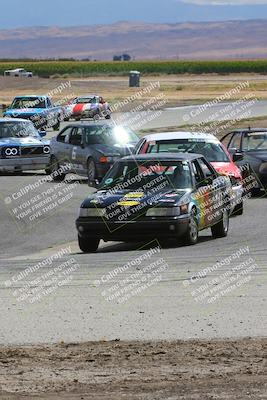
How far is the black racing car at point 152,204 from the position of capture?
1588cm

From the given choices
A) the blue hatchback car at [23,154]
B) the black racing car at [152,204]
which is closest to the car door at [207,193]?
the black racing car at [152,204]

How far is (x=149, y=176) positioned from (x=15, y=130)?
51.0 feet

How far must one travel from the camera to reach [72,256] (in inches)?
606

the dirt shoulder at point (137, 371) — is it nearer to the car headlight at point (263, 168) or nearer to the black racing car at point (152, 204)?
the black racing car at point (152, 204)

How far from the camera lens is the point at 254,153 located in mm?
24750

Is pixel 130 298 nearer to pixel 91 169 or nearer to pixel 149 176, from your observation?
pixel 149 176

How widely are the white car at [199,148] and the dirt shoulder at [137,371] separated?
11.8 meters

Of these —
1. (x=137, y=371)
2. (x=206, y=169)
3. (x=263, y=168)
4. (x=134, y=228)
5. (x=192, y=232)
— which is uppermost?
(x=137, y=371)

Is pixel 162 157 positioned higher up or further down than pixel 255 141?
higher up

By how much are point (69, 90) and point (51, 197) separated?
68.2 metres

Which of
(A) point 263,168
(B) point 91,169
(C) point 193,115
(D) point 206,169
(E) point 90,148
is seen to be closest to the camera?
(D) point 206,169

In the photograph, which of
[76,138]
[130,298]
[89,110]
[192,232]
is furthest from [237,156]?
[89,110]

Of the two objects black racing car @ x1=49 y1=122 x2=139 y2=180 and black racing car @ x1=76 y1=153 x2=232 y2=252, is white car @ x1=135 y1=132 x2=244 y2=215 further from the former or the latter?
black racing car @ x1=49 y1=122 x2=139 y2=180

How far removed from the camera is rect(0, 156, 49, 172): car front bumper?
30109 mm
